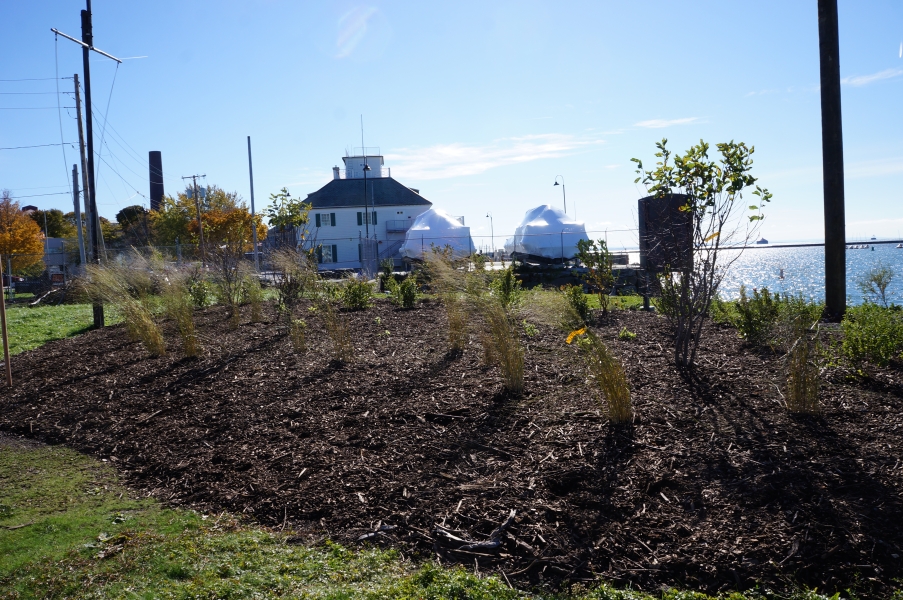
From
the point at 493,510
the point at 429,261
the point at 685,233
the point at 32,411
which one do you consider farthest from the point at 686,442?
the point at 32,411

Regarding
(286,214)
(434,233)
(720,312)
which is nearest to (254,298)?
(286,214)

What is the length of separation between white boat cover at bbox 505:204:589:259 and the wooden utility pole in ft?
61.2

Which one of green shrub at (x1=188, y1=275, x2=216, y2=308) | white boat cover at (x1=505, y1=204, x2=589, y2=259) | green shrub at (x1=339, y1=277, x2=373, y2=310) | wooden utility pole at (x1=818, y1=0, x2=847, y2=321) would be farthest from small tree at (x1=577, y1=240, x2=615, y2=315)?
white boat cover at (x1=505, y1=204, x2=589, y2=259)

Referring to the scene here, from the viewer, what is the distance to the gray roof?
5222 cm

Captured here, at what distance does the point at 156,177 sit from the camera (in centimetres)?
4869

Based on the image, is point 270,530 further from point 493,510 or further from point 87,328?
point 87,328

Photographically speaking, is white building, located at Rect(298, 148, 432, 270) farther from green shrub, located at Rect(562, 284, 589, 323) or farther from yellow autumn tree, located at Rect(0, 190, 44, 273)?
green shrub, located at Rect(562, 284, 589, 323)

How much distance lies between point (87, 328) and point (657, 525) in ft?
42.8

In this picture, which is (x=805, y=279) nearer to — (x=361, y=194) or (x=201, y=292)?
(x=361, y=194)

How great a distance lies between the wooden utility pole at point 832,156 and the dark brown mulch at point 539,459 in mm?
3254

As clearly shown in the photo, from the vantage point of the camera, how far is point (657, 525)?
336cm

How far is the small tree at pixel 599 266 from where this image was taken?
10.9m

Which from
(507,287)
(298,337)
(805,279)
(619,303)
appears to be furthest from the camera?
(805,279)

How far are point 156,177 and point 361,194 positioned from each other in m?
14.4
